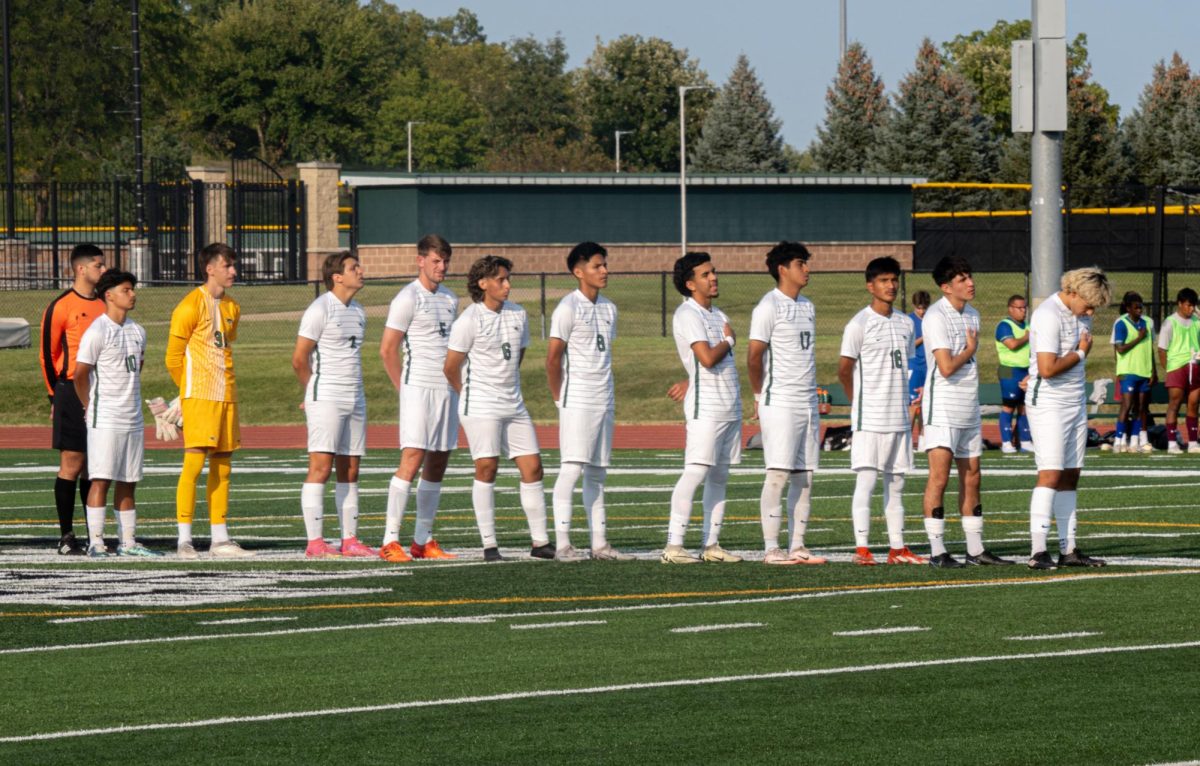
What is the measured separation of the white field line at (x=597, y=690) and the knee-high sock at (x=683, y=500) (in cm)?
390

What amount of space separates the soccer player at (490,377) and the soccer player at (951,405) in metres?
2.49

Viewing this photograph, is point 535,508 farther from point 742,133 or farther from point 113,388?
point 742,133

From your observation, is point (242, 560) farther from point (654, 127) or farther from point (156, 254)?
point (654, 127)

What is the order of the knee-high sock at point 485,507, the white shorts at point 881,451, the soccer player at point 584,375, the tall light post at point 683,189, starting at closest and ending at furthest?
1. the white shorts at point 881,451
2. the soccer player at point 584,375
3. the knee-high sock at point 485,507
4. the tall light post at point 683,189

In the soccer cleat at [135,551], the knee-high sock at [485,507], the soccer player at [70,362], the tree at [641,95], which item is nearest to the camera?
the knee-high sock at [485,507]

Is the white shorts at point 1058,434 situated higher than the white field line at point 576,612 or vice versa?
the white shorts at point 1058,434

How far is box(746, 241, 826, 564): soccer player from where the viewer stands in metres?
12.7

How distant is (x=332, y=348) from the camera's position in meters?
13.4

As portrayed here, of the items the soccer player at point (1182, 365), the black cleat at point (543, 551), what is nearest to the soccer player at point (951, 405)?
the black cleat at point (543, 551)

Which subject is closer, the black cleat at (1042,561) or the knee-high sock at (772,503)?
the black cleat at (1042,561)

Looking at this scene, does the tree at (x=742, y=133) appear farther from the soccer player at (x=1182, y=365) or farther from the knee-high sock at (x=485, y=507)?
the knee-high sock at (x=485, y=507)

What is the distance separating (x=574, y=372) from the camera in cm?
1300

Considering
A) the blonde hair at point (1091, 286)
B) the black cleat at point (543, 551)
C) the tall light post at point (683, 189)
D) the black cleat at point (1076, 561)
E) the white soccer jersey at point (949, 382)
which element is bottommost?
the black cleat at point (543, 551)

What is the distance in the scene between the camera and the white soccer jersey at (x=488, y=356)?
1312 centimetres
